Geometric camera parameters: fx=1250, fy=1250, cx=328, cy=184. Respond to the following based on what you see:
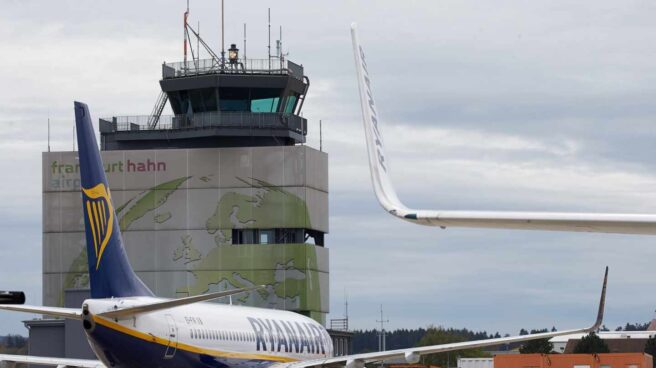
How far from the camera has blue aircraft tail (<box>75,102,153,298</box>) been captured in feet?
117

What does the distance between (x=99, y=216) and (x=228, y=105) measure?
62446 mm

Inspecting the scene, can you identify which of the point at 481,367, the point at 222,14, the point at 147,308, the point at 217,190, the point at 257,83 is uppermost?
the point at 222,14

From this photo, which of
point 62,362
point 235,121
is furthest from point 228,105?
point 62,362

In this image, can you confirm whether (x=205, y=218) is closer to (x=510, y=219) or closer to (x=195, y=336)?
(x=195, y=336)

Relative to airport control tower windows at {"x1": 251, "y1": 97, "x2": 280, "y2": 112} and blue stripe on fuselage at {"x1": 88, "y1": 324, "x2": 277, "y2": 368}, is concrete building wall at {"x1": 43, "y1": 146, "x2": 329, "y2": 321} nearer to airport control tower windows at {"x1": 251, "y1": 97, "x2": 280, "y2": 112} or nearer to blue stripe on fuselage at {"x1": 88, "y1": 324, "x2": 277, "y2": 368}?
airport control tower windows at {"x1": 251, "y1": 97, "x2": 280, "y2": 112}

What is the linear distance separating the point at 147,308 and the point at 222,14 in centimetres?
7517

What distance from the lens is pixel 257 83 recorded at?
3802 inches

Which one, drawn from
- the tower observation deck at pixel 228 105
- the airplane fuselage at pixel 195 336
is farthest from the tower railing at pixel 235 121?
the airplane fuselage at pixel 195 336

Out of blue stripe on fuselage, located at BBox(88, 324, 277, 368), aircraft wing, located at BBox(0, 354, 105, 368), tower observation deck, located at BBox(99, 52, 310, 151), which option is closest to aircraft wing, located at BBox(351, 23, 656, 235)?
blue stripe on fuselage, located at BBox(88, 324, 277, 368)

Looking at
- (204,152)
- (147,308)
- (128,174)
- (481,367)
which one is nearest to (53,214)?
(128,174)

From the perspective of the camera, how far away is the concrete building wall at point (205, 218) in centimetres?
9756

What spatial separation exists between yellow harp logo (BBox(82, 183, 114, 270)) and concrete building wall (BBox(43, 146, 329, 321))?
200 feet

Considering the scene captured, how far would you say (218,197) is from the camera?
98.4 meters

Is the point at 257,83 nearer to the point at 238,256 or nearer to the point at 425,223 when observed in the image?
the point at 238,256
